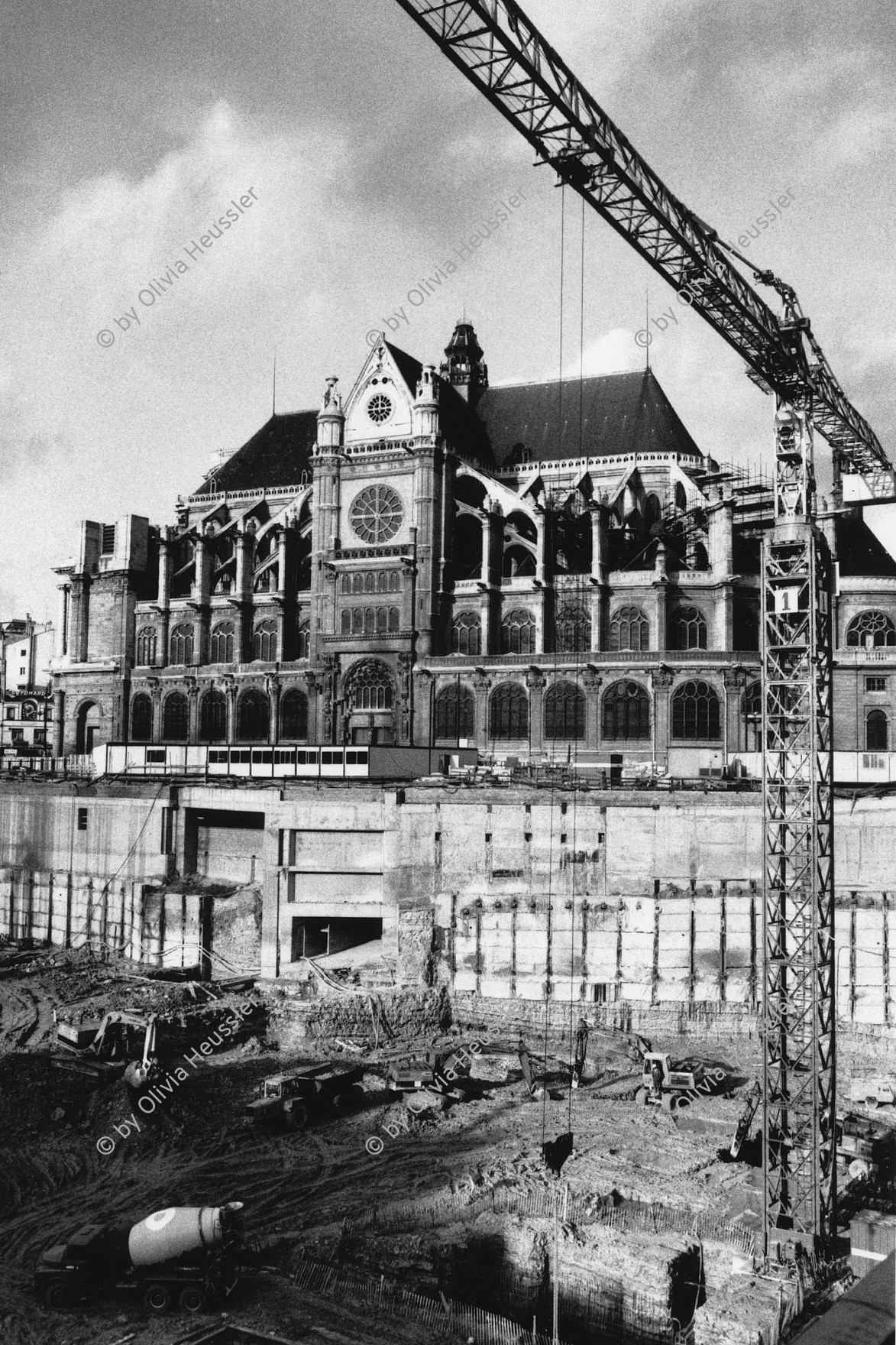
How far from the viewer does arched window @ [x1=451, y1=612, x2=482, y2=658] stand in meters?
69.8

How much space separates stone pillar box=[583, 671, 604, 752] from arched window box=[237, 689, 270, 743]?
21521 mm

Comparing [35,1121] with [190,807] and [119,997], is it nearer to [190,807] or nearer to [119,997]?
[119,997]

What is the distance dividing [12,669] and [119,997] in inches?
4421

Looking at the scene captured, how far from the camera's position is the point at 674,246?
35.0 meters

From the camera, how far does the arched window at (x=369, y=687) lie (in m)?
69.6

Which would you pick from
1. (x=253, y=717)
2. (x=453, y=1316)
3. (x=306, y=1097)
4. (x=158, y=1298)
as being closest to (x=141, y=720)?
(x=253, y=717)

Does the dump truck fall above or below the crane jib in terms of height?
below

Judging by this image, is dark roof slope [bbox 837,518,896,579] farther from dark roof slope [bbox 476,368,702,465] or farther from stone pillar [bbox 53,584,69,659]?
stone pillar [bbox 53,584,69,659]

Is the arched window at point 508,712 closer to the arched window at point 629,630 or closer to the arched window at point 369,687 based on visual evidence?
the arched window at point 629,630

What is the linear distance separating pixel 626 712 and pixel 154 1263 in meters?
45.6

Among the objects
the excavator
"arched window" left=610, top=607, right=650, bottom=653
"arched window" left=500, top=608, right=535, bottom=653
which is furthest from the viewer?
"arched window" left=500, top=608, right=535, bottom=653

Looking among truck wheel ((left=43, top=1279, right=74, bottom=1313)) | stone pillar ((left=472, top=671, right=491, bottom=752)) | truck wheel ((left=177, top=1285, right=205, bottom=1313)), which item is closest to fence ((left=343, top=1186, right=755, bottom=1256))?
truck wheel ((left=177, top=1285, right=205, bottom=1313))

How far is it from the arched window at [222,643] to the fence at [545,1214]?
5397 cm

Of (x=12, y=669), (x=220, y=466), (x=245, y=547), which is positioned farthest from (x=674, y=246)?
(x=12, y=669)
